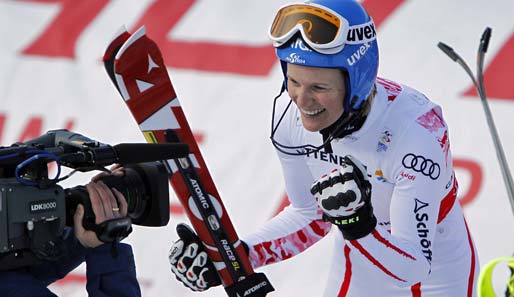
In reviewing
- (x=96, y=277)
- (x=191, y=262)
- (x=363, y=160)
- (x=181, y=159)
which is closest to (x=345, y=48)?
(x=363, y=160)

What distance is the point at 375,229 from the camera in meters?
2.65

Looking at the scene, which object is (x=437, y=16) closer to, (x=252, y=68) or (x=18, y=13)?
(x=252, y=68)

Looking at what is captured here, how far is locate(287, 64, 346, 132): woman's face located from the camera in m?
2.78

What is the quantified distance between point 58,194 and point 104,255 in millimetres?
200

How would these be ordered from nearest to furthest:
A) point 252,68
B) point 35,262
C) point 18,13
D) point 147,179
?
1. point 35,262
2. point 147,179
3. point 252,68
4. point 18,13

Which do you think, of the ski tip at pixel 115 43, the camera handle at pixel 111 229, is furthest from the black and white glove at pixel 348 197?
the ski tip at pixel 115 43

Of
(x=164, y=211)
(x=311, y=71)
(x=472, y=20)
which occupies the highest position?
(x=472, y=20)

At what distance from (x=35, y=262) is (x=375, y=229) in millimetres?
834

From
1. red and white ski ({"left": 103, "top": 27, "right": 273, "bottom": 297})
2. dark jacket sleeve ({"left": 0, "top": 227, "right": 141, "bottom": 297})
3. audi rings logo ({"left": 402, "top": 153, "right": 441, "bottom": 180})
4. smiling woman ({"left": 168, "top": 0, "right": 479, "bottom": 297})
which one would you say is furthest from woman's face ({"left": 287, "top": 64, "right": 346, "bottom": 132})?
dark jacket sleeve ({"left": 0, "top": 227, "right": 141, "bottom": 297})

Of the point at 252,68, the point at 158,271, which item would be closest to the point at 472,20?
the point at 252,68

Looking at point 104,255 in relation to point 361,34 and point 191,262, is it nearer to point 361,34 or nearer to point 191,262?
point 191,262

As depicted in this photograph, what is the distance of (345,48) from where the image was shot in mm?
2781

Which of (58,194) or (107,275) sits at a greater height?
(58,194)

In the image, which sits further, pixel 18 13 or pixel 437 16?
pixel 18 13
